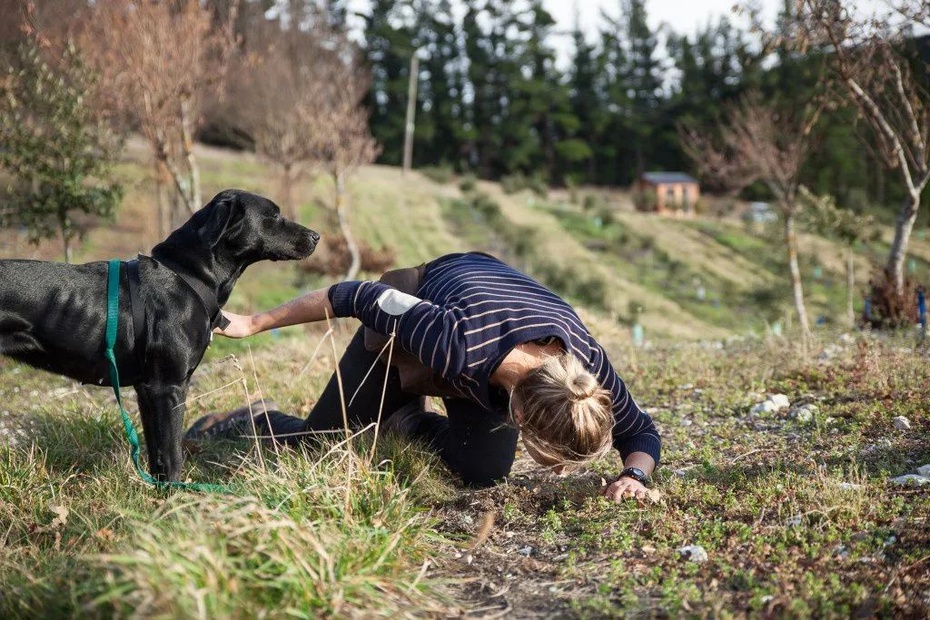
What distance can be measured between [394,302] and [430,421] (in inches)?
36.7

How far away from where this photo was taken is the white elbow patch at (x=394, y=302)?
3059 mm

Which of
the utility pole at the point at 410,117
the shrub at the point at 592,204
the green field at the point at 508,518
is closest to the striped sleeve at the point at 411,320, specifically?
the green field at the point at 508,518

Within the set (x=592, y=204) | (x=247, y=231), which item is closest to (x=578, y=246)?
(x=592, y=204)

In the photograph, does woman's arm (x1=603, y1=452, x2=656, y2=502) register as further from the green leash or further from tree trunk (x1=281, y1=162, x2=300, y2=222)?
tree trunk (x1=281, y1=162, x2=300, y2=222)

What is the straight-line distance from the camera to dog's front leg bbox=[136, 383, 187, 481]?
3320 millimetres

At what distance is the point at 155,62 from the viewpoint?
29.2ft

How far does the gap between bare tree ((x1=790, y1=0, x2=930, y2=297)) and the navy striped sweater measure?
574 cm

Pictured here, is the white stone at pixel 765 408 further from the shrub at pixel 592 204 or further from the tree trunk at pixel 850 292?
the shrub at pixel 592 204

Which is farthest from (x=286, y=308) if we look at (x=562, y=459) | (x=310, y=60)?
(x=310, y=60)

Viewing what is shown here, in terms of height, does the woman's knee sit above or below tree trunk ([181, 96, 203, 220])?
below

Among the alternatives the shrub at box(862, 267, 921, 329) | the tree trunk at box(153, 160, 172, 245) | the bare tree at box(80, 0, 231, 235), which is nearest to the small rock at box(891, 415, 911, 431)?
the shrub at box(862, 267, 921, 329)

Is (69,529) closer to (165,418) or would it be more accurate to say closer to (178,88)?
(165,418)

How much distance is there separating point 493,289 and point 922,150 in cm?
718

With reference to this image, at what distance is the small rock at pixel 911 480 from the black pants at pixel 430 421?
60.0 inches
